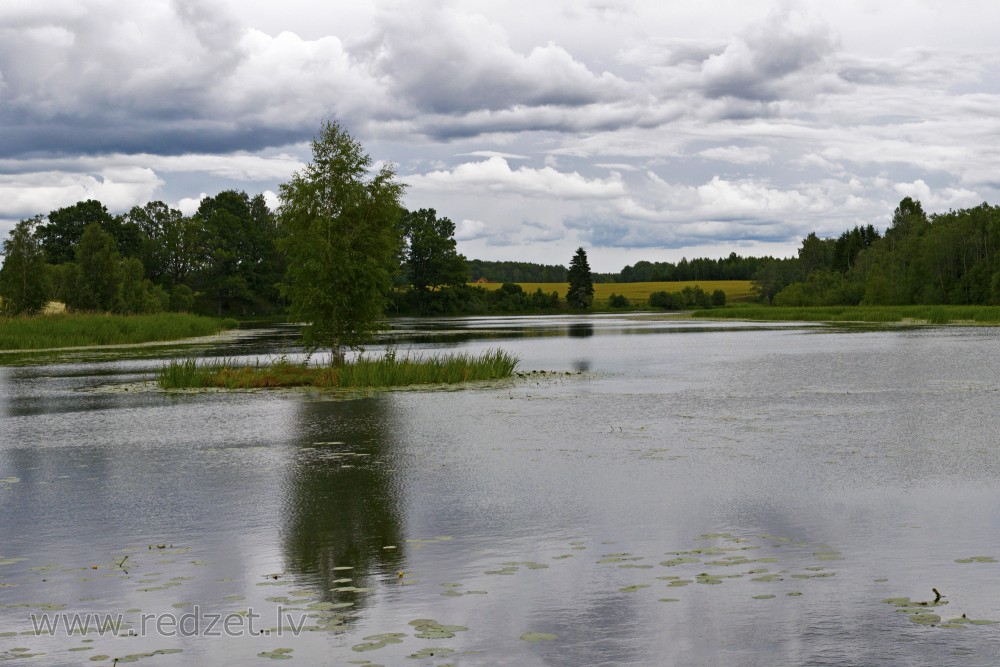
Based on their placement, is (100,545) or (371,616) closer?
(371,616)

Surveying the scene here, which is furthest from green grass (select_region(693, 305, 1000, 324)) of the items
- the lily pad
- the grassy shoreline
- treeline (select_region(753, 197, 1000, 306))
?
the lily pad

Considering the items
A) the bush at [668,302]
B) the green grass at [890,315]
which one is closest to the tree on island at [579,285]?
the bush at [668,302]

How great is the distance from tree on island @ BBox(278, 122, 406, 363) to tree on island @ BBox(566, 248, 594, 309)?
156 m

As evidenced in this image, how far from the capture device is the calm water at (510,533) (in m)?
8.31

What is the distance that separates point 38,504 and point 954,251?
150287 mm

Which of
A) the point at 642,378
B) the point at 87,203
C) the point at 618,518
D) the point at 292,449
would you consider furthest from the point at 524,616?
the point at 87,203

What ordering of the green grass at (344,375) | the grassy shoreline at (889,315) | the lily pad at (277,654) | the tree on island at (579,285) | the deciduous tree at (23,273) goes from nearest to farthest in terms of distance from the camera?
the lily pad at (277,654)
the green grass at (344,375)
the deciduous tree at (23,273)
the grassy shoreline at (889,315)
the tree on island at (579,285)

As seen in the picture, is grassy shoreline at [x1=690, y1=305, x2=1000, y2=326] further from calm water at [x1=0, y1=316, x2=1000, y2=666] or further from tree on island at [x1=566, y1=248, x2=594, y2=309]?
calm water at [x1=0, y1=316, x2=1000, y2=666]

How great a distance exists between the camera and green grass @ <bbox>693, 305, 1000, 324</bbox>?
308 feet

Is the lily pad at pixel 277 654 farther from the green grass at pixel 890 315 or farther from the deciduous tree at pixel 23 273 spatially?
the green grass at pixel 890 315

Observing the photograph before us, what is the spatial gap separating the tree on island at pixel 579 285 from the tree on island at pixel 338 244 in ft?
511

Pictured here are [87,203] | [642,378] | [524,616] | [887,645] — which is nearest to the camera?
[887,645]

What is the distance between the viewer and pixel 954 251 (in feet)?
476

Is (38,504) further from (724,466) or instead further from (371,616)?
(724,466)
